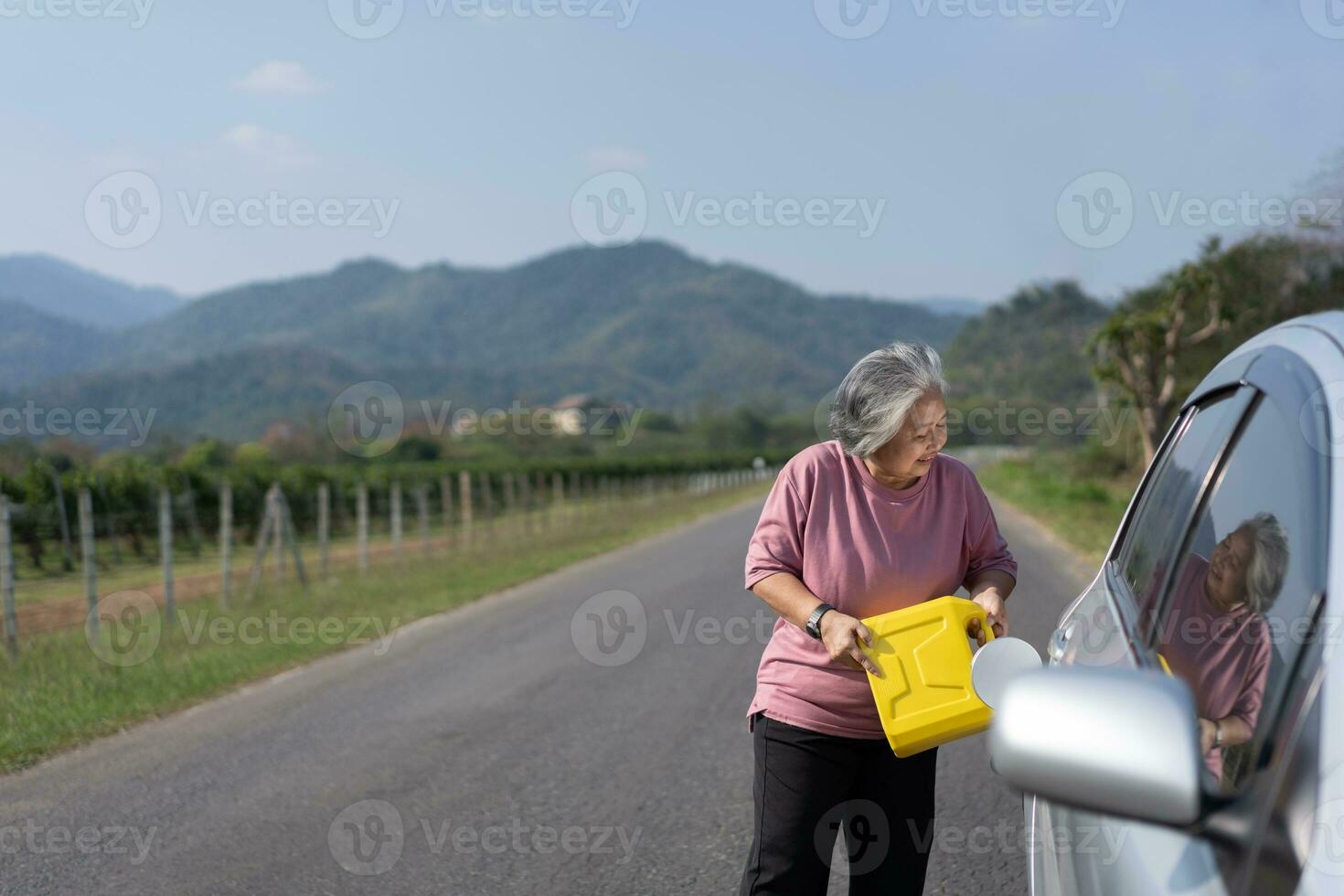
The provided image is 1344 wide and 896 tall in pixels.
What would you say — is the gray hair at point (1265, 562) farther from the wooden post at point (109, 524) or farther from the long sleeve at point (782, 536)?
the wooden post at point (109, 524)

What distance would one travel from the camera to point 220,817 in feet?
18.8

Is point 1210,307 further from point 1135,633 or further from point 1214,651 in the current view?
point 1214,651

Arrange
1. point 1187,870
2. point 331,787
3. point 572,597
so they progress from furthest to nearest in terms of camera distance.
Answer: point 572,597, point 331,787, point 1187,870

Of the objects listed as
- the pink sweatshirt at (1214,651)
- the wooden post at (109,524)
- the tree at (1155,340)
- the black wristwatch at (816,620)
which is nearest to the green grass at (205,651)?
the black wristwatch at (816,620)

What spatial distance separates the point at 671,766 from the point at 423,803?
51.7 inches

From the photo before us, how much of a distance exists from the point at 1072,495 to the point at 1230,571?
1070 inches

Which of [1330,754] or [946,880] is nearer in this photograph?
[1330,754]

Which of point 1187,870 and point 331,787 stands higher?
point 1187,870

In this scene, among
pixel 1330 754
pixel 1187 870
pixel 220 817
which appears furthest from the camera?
pixel 220 817

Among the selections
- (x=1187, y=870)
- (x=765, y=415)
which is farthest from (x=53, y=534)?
(x=765, y=415)

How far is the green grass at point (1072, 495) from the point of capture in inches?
781

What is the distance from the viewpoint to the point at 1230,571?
2.05 meters

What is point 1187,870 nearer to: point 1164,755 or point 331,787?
point 1164,755

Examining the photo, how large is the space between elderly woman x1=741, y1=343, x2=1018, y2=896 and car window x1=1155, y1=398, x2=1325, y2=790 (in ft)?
2.25
